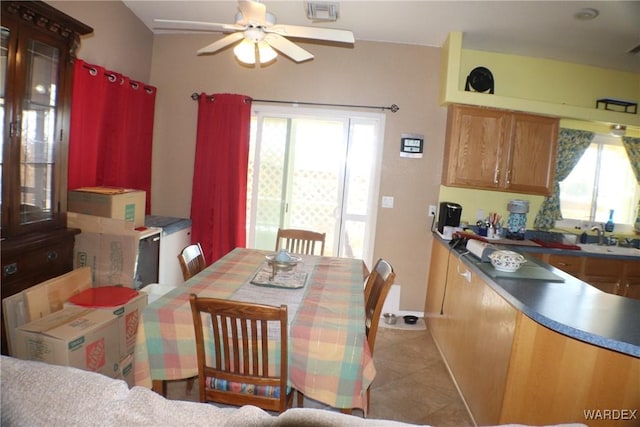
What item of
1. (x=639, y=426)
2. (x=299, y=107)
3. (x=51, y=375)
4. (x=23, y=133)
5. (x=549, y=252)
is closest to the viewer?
(x=51, y=375)

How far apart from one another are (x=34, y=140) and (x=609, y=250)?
15.3 feet

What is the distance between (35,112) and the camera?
217cm

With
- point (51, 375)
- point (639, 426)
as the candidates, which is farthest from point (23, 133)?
point (639, 426)

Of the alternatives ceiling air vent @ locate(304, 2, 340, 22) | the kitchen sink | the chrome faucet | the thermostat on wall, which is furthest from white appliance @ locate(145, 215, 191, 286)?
the chrome faucet

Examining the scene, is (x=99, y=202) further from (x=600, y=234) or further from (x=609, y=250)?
(x=600, y=234)

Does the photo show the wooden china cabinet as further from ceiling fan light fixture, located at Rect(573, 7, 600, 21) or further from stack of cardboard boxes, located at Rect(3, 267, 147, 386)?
ceiling fan light fixture, located at Rect(573, 7, 600, 21)

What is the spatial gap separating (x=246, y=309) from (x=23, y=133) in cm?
175

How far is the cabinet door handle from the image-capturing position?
6.46 ft

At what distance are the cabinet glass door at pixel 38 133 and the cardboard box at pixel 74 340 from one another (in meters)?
0.65

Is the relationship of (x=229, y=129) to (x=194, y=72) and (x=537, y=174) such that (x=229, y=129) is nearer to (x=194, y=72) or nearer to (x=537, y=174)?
(x=194, y=72)

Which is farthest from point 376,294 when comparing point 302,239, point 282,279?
point 302,239

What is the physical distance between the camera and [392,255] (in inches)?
148

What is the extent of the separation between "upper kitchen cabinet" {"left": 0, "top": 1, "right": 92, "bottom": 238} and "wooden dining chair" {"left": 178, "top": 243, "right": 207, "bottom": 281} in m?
0.92

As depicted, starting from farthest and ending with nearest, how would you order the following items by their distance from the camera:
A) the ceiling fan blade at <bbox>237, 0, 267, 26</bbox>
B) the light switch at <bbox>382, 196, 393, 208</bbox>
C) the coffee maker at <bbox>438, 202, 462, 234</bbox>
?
1. the light switch at <bbox>382, 196, 393, 208</bbox>
2. the coffee maker at <bbox>438, 202, 462, 234</bbox>
3. the ceiling fan blade at <bbox>237, 0, 267, 26</bbox>
